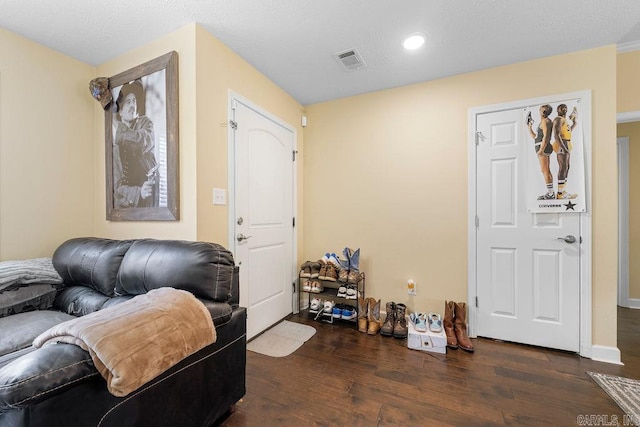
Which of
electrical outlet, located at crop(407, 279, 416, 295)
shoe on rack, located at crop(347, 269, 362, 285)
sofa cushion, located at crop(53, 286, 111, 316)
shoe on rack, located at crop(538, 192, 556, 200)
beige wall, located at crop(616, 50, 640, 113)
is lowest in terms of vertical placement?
electrical outlet, located at crop(407, 279, 416, 295)

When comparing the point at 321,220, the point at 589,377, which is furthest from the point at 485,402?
the point at 321,220

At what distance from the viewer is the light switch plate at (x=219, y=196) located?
1.98 m

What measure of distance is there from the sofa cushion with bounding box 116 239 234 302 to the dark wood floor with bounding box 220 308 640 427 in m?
0.74

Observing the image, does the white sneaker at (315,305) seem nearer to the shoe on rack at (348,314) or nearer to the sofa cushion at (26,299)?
the shoe on rack at (348,314)

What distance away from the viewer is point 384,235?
108 inches

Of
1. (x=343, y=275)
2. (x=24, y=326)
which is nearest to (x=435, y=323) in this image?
(x=343, y=275)

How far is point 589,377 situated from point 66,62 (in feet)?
15.1

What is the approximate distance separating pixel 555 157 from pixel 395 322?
1931 mm

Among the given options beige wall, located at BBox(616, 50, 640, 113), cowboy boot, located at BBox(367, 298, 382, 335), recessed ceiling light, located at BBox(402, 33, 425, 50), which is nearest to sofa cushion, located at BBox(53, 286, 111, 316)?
cowboy boot, located at BBox(367, 298, 382, 335)

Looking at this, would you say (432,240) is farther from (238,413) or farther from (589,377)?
(238,413)

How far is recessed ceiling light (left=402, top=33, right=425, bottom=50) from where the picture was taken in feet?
6.32

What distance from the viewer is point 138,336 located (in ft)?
2.98

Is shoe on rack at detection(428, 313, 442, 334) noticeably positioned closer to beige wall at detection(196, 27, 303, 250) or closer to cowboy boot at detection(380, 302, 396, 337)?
cowboy boot at detection(380, 302, 396, 337)

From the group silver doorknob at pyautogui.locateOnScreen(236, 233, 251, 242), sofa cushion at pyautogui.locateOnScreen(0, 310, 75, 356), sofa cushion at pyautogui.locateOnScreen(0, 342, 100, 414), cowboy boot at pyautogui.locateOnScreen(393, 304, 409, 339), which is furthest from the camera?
cowboy boot at pyautogui.locateOnScreen(393, 304, 409, 339)
